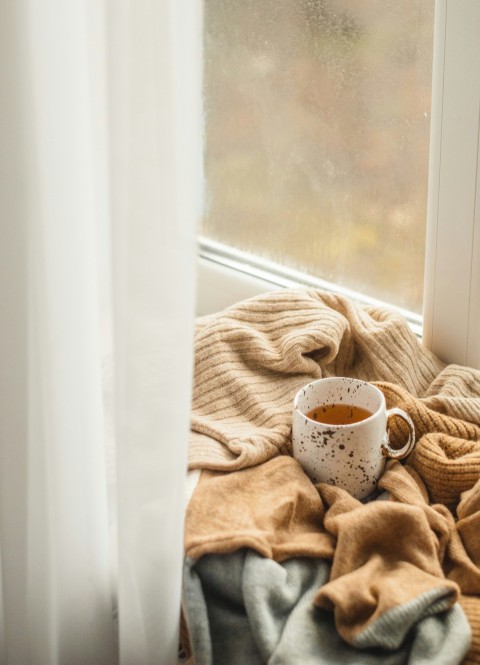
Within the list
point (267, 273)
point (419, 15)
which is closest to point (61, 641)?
point (267, 273)

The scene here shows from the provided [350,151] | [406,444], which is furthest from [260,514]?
[350,151]

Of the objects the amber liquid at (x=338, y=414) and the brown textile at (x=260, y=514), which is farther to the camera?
the amber liquid at (x=338, y=414)

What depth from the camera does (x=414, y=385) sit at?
3.31 ft

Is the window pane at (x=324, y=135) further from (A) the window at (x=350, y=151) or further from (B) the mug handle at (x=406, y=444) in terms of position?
(B) the mug handle at (x=406, y=444)

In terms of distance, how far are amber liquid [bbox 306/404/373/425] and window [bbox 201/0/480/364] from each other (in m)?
0.23

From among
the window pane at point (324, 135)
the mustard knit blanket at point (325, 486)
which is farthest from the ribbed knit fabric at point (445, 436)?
the window pane at point (324, 135)

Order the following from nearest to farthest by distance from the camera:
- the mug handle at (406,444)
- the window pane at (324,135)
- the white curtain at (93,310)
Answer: the white curtain at (93,310), the mug handle at (406,444), the window pane at (324,135)

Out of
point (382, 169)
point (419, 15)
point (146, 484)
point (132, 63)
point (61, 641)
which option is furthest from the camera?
point (382, 169)

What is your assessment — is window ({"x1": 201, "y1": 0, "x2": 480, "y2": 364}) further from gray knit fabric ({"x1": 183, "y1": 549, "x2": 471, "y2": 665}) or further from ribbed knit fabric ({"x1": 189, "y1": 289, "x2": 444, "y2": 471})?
gray knit fabric ({"x1": 183, "y1": 549, "x2": 471, "y2": 665})

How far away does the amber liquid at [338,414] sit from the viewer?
89 cm

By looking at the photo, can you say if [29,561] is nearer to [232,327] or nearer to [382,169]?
[232,327]

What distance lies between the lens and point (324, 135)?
45.2 inches

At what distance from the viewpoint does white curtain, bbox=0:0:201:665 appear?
583 mm

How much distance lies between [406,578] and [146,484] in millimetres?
247
